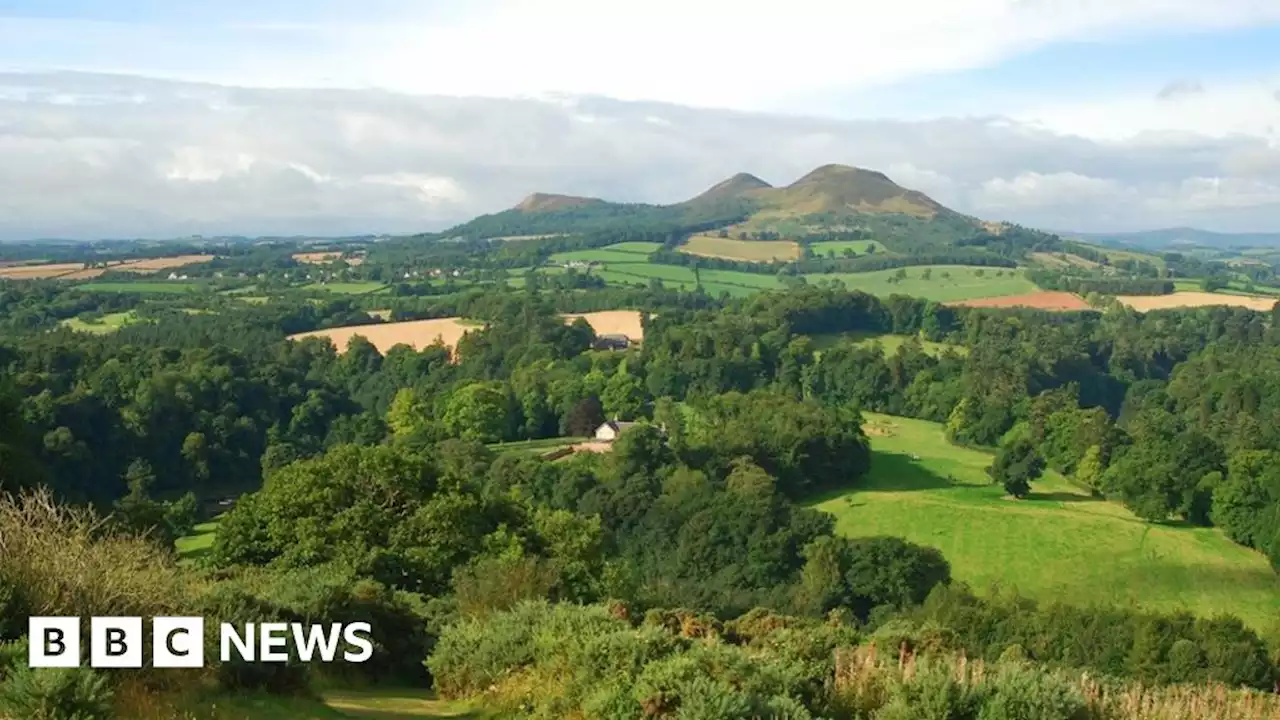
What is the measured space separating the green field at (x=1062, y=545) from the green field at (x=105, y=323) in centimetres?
6744

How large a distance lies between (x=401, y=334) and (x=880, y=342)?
41.7 m

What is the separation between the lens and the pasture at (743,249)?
170 m

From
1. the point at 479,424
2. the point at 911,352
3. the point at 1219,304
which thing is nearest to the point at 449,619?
the point at 479,424

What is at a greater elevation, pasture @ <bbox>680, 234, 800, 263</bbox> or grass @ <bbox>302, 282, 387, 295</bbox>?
pasture @ <bbox>680, 234, 800, 263</bbox>

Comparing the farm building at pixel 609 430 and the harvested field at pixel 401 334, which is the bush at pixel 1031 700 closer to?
the farm building at pixel 609 430

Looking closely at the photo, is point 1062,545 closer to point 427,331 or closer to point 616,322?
point 427,331

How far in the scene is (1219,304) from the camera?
384 feet

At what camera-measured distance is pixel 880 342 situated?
93.1 m

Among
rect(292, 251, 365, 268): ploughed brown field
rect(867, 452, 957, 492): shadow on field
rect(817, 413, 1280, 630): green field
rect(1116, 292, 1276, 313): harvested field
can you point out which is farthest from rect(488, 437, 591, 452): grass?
rect(292, 251, 365, 268): ploughed brown field

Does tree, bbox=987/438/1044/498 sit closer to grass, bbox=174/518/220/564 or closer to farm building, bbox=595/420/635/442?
farm building, bbox=595/420/635/442

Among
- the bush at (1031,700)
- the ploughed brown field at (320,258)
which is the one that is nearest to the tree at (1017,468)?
the bush at (1031,700)

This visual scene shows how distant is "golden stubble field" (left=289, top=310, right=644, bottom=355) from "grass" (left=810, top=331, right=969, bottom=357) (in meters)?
16.4

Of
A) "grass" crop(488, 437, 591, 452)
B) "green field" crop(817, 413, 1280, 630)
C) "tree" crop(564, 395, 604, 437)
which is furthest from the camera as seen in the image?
"tree" crop(564, 395, 604, 437)

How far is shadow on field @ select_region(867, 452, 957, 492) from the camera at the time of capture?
177ft
